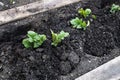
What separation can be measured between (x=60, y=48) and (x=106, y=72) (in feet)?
1.49

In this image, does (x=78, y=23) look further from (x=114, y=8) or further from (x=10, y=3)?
(x=10, y=3)

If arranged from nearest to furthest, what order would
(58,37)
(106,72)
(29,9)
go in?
(106,72) → (58,37) → (29,9)

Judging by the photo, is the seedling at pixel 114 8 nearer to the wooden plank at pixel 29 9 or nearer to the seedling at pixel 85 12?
the seedling at pixel 85 12

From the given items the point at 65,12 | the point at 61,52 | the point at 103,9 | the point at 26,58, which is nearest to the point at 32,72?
the point at 26,58

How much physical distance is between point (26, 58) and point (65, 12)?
0.77 meters

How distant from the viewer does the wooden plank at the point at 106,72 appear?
228 cm

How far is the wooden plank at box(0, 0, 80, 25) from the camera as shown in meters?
2.76

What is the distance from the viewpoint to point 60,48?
8.16ft

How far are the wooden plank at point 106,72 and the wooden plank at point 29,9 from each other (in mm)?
914

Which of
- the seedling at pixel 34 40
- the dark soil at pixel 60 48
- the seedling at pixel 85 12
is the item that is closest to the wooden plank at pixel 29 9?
the dark soil at pixel 60 48

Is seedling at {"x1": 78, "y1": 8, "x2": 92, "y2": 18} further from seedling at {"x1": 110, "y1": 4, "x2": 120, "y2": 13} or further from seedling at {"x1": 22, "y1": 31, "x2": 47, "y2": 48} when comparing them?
seedling at {"x1": 22, "y1": 31, "x2": 47, "y2": 48}

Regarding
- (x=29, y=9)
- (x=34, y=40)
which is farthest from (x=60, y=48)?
(x=29, y=9)

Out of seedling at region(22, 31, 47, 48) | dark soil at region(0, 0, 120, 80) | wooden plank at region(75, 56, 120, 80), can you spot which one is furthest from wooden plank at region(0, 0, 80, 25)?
wooden plank at region(75, 56, 120, 80)

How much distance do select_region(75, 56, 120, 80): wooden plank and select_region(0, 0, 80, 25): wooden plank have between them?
914 millimetres
